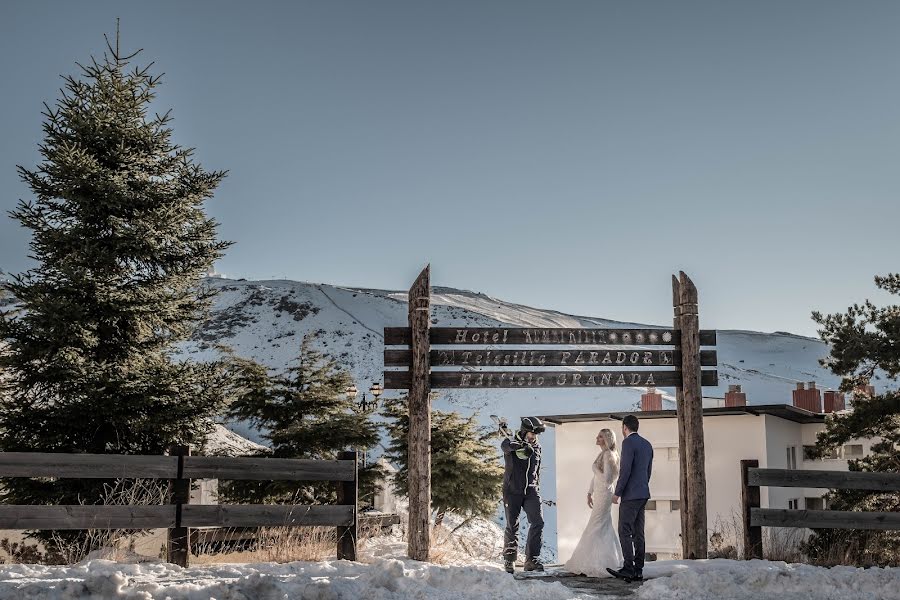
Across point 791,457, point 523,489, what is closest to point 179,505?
point 523,489

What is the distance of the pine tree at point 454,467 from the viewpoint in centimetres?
2431

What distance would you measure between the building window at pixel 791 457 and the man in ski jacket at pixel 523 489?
1685 centimetres

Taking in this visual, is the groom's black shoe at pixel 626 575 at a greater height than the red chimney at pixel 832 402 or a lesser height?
lesser

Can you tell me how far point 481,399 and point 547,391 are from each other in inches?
278

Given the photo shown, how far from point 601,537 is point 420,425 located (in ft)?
9.45

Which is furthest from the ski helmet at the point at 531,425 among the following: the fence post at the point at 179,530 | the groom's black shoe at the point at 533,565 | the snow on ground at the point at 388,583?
the fence post at the point at 179,530

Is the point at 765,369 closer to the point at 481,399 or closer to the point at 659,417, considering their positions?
the point at 481,399

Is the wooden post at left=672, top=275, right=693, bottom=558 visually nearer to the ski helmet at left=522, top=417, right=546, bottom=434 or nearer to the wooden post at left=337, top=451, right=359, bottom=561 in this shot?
the ski helmet at left=522, top=417, right=546, bottom=434

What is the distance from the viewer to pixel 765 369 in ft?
312

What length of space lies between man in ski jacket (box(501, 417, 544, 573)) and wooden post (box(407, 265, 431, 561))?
119cm

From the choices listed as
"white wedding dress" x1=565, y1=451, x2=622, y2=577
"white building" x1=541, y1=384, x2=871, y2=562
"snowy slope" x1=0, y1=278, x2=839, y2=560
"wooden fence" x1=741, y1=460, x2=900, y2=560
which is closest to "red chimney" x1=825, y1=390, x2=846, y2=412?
"white building" x1=541, y1=384, x2=871, y2=562

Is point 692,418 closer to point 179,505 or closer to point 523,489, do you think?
point 523,489

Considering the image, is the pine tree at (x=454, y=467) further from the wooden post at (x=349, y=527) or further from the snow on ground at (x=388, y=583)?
the snow on ground at (x=388, y=583)

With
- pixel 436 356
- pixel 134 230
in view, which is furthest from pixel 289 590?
pixel 134 230
